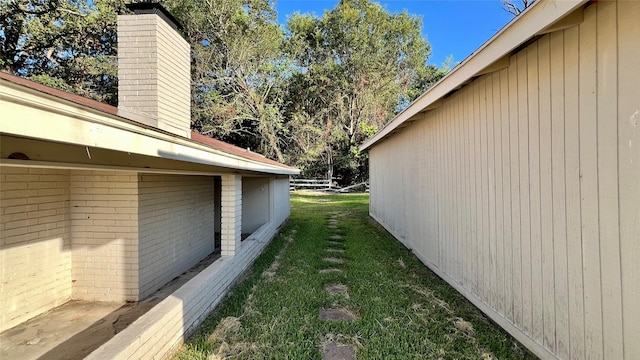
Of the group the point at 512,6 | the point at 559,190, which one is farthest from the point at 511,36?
the point at 512,6

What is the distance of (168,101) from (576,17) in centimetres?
467

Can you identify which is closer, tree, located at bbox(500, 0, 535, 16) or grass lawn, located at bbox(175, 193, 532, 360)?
grass lawn, located at bbox(175, 193, 532, 360)

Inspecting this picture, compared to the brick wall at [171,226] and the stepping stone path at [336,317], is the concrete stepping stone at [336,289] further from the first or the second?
the brick wall at [171,226]

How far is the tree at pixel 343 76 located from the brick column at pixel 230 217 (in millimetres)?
18773

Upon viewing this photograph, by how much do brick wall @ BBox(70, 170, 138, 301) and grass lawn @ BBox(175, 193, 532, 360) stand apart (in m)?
1.30

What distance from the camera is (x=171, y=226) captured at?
4.52 meters

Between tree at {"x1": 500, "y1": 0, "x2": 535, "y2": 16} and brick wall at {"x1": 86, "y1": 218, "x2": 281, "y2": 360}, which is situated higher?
tree at {"x1": 500, "y1": 0, "x2": 535, "y2": 16}

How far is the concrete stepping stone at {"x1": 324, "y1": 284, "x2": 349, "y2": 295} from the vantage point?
411cm

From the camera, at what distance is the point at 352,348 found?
274cm

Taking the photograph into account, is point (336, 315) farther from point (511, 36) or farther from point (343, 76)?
point (343, 76)

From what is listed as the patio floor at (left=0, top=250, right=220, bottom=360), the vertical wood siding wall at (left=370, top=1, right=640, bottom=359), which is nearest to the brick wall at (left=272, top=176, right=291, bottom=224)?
the patio floor at (left=0, top=250, right=220, bottom=360)

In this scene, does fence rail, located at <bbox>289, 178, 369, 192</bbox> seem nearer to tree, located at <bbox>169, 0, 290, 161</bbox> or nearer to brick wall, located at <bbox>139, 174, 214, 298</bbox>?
tree, located at <bbox>169, 0, 290, 161</bbox>

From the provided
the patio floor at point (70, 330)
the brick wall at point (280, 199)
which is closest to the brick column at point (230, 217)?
the patio floor at point (70, 330)

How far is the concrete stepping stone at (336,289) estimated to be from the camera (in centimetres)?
411
